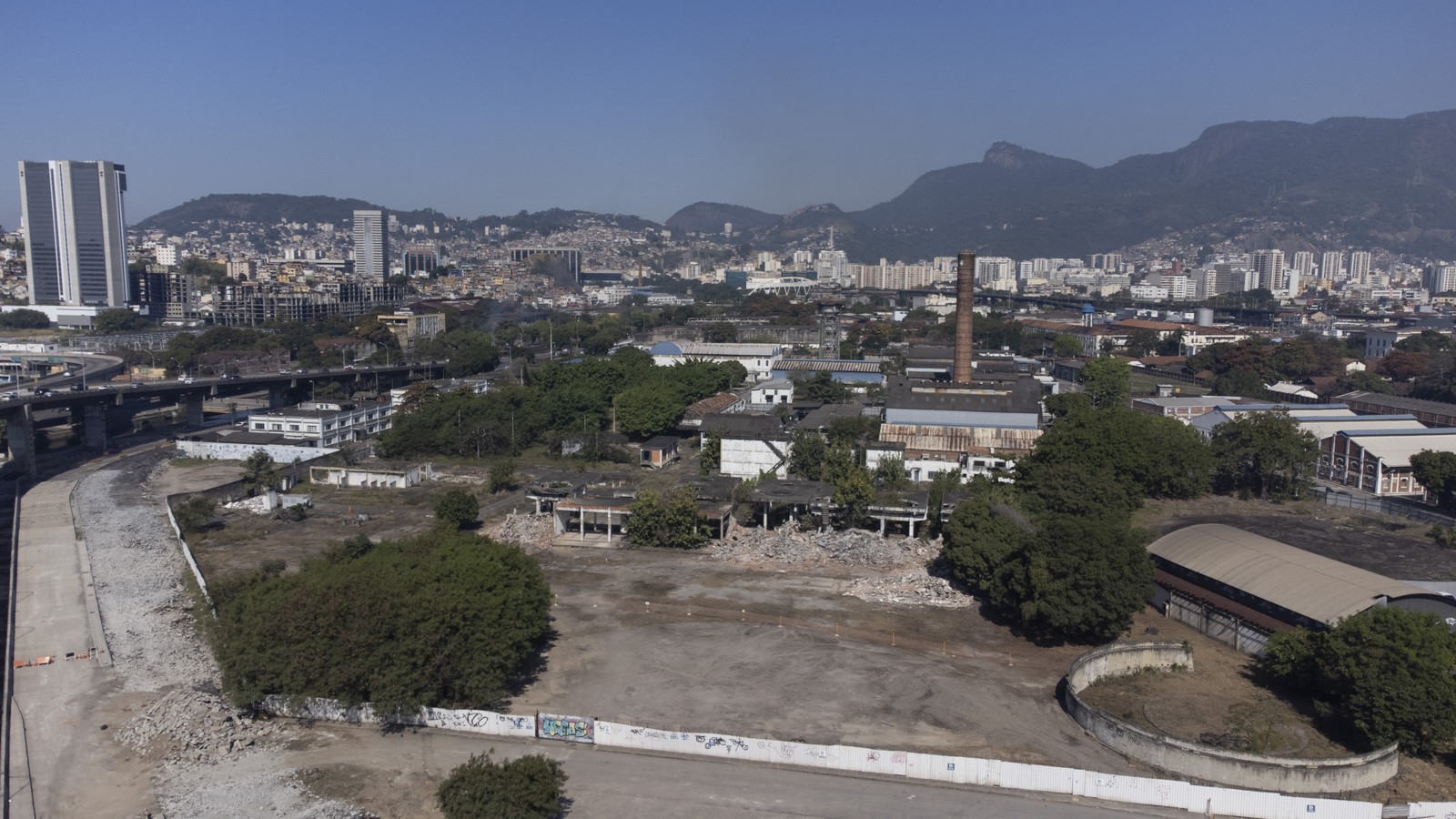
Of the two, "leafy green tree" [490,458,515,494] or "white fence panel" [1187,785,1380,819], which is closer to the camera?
"white fence panel" [1187,785,1380,819]

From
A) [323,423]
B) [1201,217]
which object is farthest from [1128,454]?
[1201,217]

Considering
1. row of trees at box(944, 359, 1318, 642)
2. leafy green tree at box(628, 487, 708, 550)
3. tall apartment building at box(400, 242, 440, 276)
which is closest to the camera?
row of trees at box(944, 359, 1318, 642)

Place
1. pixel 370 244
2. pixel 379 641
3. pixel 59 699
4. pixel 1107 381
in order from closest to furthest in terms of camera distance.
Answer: pixel 379 641
pixel 59 699
pixel 1107 381
pixel 370 244

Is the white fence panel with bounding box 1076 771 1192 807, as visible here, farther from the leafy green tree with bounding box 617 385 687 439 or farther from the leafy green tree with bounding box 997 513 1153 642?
the leafy green tree with bounding box 617 385 687 439

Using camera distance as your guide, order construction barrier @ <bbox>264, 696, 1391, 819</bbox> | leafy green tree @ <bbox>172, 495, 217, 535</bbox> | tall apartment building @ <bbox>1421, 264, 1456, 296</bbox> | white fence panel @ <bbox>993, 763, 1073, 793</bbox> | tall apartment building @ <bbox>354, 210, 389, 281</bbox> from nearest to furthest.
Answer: construction barrier @ <bbox>264, 696, 1391, 819</bbox> → white fence panel @ <bbox>993, 763, 1073, 793</bbox> → leafy green tree @ <bbox>172, 495, 217, 535</bbox> → tall apartment building @ <bbox>1421, 264, 1456, 296</bbox> → tall apartment building @ <bbox>354, 210, 389, 281</bbox>

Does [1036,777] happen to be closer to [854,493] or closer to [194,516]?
[854,493]

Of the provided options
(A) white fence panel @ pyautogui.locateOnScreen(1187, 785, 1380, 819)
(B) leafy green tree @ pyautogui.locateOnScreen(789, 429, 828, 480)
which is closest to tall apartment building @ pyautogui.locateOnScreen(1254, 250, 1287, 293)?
(B) leafy green tree @ pyautogui.locateOnScreen(789, 429, 828, 480)

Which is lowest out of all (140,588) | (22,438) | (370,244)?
(140,588)
